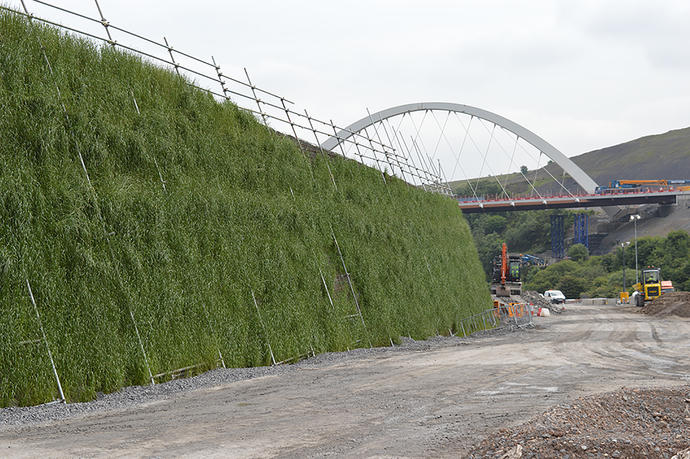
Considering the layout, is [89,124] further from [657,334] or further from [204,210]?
[657,334]

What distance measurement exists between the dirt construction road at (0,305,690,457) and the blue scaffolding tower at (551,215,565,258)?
114024 mm

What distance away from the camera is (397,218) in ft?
80.7

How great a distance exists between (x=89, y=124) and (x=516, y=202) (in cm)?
7828

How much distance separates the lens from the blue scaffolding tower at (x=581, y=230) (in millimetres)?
124787

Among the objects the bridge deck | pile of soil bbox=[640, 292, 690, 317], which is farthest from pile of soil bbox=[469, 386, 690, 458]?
the bridge deck

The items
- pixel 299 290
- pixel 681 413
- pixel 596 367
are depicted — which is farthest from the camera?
pixel 299 290

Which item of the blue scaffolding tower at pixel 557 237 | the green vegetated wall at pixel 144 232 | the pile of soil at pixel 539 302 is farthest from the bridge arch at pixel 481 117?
the green vegetated wall at pixel 144 232

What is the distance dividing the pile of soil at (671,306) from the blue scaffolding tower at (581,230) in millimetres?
82225

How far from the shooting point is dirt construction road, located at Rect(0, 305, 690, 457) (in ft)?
21.2

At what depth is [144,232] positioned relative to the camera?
1118cm

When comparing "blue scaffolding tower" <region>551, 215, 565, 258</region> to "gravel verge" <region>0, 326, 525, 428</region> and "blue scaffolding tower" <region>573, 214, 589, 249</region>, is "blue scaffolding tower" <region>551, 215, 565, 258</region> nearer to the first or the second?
"blue scaffolding tower" <region>573, 214, 589, 249</region>

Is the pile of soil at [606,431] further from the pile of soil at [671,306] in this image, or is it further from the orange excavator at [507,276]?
the orange excavator at [507,276]

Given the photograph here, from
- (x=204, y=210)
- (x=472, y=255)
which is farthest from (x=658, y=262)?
(x=204, y=210)

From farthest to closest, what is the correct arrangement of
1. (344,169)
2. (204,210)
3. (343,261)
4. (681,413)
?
(344,169)
(343,261)
(204,210)
(681,413)
